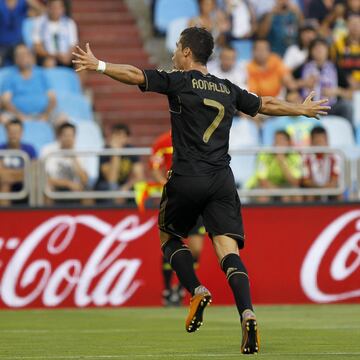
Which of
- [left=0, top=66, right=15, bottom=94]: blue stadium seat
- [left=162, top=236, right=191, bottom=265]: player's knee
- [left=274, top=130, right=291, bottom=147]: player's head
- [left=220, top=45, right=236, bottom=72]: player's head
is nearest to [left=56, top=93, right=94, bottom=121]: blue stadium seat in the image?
[left=0, top=66, right=15, bottom=94]: blue stadium seat

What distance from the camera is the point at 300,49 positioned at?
68.5 ft

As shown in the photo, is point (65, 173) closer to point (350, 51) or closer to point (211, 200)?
point (350, 51)

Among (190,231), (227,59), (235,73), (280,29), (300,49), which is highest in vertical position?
(280,29)

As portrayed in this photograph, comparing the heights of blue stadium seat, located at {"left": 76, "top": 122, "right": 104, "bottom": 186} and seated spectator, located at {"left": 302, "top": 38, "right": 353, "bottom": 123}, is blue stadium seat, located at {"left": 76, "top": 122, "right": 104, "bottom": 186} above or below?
below

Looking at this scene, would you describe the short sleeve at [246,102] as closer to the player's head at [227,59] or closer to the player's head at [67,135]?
the player's head at [67,135]

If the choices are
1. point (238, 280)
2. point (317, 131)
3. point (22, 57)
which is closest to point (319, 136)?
point (317, 131)

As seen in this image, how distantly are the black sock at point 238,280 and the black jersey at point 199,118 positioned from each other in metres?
0.69

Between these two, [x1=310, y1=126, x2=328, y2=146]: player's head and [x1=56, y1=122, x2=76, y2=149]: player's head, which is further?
[x1=310, y1=126, x2=328, y2=146]: player's head

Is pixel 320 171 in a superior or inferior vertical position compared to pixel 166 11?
inferior

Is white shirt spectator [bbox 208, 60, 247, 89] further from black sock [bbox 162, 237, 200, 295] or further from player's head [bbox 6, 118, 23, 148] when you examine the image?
black sock [bbox 162, 237, 200, 295]

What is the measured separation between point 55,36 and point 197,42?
1069 cm

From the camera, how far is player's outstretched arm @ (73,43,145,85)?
8.98 m

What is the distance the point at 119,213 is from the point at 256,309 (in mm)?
2209

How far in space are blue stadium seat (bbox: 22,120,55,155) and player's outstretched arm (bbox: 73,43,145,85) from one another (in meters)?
9.09
